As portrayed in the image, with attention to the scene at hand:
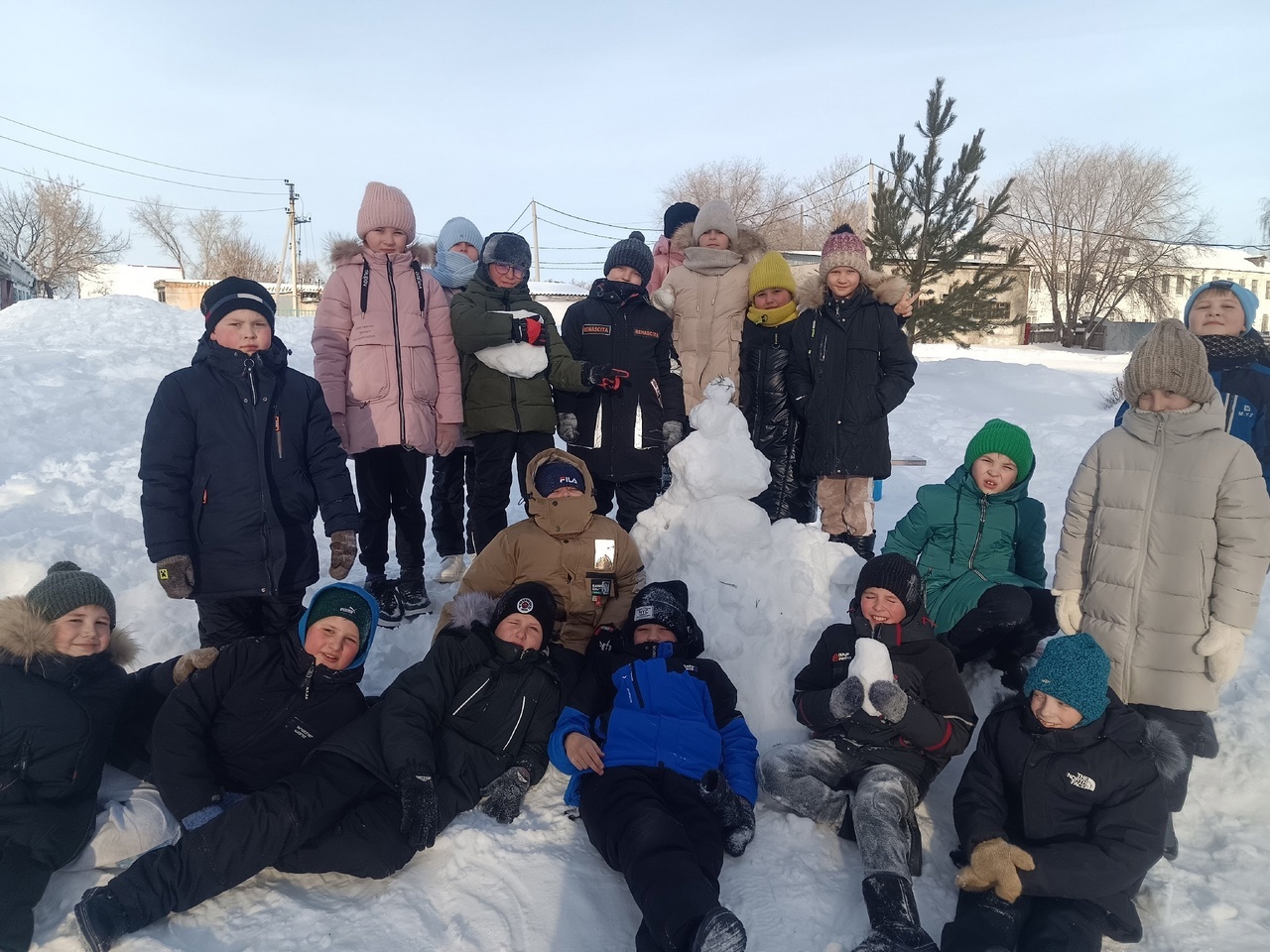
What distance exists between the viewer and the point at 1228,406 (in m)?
3.57

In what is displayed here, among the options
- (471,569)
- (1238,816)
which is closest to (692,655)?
(471,569)

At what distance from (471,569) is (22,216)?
46320 mm

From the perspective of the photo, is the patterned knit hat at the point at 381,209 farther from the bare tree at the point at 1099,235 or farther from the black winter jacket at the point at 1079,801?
the bare tree at the point at 1099,235

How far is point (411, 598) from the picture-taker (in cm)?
→ 457

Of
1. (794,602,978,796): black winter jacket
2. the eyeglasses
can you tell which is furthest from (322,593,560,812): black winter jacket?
the eyeglasses

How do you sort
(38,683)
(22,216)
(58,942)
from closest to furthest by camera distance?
(58,942), (38,683), (22,216)

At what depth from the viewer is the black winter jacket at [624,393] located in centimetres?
451

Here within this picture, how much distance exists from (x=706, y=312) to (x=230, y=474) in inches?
109

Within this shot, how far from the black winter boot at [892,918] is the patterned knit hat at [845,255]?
324cm

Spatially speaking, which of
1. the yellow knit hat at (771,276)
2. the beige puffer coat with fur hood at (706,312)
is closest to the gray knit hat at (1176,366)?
the yellow knit hat at (771,276)

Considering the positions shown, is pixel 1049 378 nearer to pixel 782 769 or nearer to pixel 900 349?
pixel 900 349

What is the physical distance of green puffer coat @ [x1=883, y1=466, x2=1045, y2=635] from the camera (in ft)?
11.8

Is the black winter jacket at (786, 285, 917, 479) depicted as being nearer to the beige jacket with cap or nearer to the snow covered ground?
the snow covered ground

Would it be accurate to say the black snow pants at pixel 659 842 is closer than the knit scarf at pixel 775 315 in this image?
Yes
